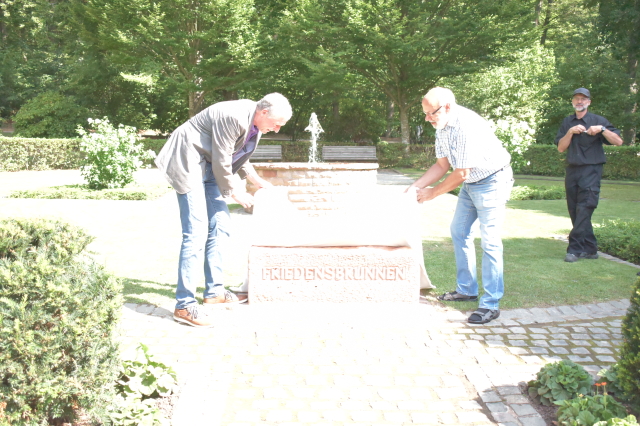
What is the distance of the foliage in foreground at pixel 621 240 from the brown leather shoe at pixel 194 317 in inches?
211

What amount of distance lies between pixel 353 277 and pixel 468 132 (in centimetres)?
156

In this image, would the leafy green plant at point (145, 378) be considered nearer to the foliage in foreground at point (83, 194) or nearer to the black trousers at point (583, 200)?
the black trousers at point (583, 200)

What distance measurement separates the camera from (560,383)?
10.3ft

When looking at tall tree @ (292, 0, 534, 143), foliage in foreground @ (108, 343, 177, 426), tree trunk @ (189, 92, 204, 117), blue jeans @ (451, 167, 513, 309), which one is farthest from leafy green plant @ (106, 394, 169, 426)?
tree trunk @ (189, 92, 204, 117)

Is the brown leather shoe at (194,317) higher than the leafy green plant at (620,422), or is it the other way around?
the leafy green plant at (620,422)

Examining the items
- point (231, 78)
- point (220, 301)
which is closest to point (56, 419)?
point (220, 301)

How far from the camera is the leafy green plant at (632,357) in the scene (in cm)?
281

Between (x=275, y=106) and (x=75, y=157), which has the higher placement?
(x=275, y=106)

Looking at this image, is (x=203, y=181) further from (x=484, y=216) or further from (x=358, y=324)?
(x=484, y=216)

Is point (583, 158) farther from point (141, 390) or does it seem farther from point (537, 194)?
point (537, 194)

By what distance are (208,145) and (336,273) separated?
1.54 metres

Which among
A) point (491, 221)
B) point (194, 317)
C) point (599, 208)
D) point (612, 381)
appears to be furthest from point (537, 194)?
point (612, 381)

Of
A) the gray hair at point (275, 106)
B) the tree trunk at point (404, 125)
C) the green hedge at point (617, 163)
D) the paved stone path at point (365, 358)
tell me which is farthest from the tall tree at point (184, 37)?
the paved stone path at point (365, 358)

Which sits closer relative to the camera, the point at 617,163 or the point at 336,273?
the point at 336,273
